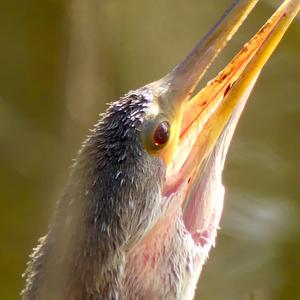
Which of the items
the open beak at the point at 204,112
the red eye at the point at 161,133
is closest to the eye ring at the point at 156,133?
the red eye at the point at 161,133

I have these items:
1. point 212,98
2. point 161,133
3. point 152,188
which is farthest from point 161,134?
point 212,98

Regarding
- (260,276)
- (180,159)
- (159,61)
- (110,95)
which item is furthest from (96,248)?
(260,276)

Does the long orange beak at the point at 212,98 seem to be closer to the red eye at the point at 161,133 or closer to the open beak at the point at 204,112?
the open beak at the point at 204,112

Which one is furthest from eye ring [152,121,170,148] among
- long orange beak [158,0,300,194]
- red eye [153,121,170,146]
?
long orange beak [158,0,300,194]

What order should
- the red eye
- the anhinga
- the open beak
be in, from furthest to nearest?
the open beak, the red eye, the anhinga

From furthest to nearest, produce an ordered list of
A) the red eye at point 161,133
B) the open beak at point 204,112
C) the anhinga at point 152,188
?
the open beak at point 204,112, the red eye at point 161,133, the anhinga at point 152,188

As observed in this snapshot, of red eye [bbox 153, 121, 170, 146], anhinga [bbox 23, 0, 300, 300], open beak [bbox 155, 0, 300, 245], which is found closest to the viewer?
anhinga [bbox 23, 0, 300, 300]

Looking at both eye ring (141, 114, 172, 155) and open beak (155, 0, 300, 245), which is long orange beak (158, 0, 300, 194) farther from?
eye ring (141, 114, 172, 155)

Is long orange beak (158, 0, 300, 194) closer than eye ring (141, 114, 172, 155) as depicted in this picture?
No

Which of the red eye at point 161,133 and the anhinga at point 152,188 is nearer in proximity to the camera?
the anhinga at point 152,188

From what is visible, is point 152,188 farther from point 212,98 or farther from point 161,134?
point 212,98
